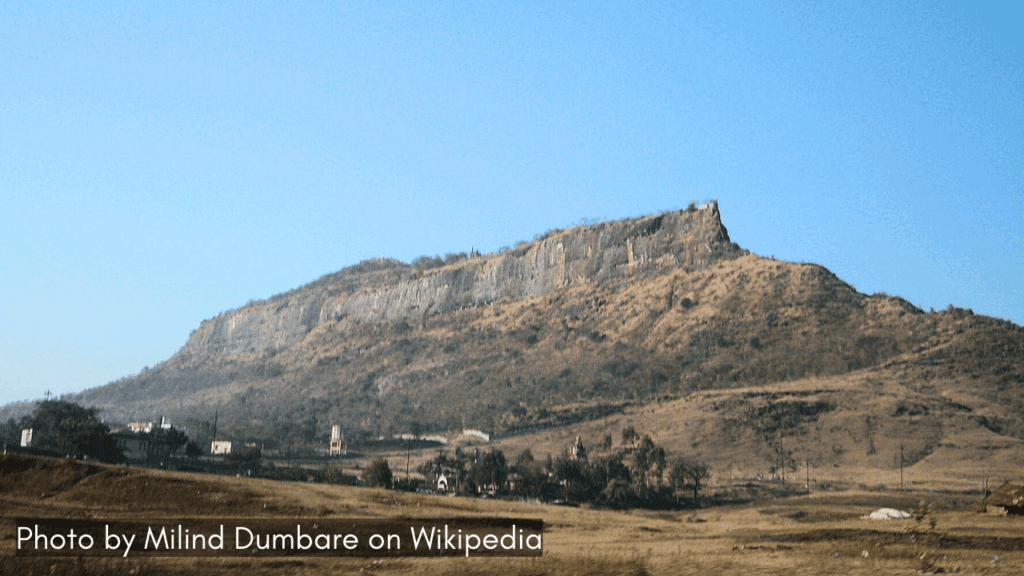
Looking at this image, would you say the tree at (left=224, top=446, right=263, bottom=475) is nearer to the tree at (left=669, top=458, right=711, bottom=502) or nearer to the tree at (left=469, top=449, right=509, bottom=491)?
the tree at (left=469, top=449, right=509, bottom=491)

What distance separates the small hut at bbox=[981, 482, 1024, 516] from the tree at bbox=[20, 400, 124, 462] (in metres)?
74.1

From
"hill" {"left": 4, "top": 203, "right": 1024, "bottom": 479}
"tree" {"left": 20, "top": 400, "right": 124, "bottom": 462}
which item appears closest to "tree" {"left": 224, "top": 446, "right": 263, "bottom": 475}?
"tree" {"left": 20, "top": 400, "right": 124, "bottom": 462}

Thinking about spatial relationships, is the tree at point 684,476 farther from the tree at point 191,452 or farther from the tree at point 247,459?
the tree at point 191,452

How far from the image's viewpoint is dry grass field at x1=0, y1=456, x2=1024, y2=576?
2986 centimetres

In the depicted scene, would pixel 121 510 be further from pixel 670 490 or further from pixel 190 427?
pixel 190 427

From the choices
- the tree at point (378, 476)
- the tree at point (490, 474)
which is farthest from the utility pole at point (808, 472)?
the tree at point (378, 476)

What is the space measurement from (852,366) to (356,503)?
120237mm

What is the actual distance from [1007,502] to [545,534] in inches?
943

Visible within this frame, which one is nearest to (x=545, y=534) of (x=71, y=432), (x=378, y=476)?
(x=378, y=476)

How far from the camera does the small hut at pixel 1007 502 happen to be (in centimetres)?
4666

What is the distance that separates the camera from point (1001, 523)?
4275 cm

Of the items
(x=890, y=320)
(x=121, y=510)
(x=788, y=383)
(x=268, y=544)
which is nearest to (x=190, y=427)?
(x=788, y=383)

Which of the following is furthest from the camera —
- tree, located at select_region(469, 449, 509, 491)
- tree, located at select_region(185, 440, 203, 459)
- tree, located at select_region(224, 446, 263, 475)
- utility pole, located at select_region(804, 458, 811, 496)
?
tree, located at select_region(185, 440, 203, 459)

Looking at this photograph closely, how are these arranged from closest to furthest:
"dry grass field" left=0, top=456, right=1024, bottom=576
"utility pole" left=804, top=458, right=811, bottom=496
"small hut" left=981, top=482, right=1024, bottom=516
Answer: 1. "dry grass field" left=0, top=456, right=1024, bottom=576
2. "small hut" left=981, top=482, right=1024, bottom=516
3. "utility pole" left=804, top=458, right=811, bottom=496
